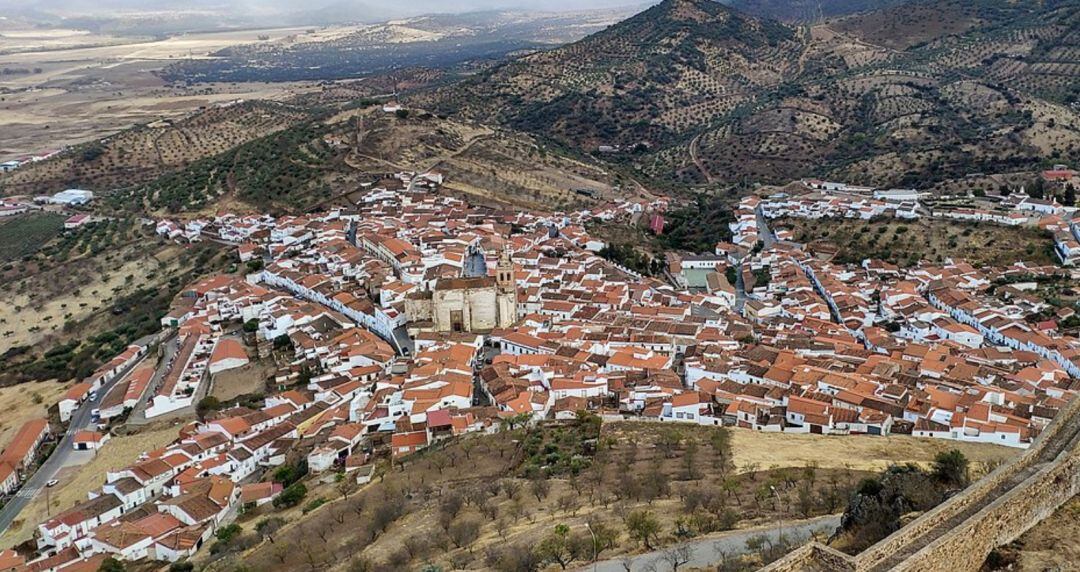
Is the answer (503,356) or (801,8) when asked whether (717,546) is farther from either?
(801,8)

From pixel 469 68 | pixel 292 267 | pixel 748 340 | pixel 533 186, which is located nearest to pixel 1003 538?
pixel 748 340

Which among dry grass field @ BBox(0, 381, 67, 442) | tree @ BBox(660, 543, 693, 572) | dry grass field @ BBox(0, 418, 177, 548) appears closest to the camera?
tree @ BBox(660, 543, 693, 572)

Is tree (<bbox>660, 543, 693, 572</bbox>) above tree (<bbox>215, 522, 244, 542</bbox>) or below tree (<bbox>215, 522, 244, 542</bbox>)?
above

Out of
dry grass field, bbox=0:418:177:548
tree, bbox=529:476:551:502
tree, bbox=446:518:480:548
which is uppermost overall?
tree, bbox=446:518:480:548

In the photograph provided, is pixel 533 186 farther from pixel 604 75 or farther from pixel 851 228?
pixel 604 75

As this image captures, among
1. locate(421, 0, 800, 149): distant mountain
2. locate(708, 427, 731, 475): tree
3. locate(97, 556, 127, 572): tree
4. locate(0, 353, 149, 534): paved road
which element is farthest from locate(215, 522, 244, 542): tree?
locate(421, 0, 800, 149): distant mountain

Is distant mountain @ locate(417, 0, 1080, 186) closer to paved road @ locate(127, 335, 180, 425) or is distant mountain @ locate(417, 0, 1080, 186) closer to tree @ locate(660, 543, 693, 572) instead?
paved road @ locate(127, 335, 180, 425)

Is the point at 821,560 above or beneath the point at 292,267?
above
